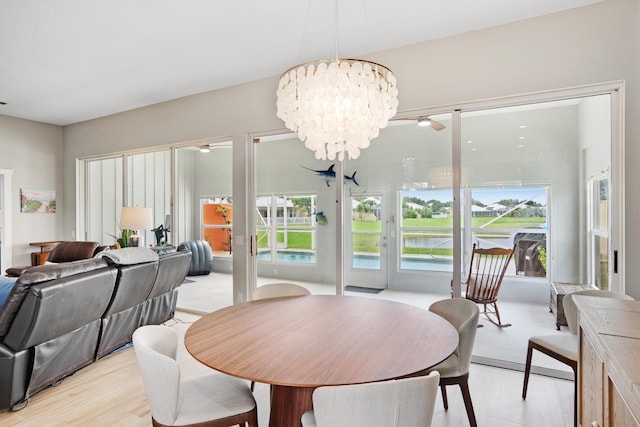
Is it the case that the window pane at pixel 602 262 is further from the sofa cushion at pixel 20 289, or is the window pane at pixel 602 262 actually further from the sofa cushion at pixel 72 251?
the sofa cushion at pixel 72 251

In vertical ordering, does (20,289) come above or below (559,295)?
above

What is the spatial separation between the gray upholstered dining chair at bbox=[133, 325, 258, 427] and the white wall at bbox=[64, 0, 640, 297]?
253cm

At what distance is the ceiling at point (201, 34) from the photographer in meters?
2.60

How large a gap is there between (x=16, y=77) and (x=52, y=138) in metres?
2.42

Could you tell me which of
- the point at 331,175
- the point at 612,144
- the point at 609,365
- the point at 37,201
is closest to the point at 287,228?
the point at 331,175

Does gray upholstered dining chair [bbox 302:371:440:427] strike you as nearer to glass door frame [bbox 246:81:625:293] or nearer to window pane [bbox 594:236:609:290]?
glass door frame [bbox 246:81:625:293]

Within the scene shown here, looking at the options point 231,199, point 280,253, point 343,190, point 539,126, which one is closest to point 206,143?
point 231,199

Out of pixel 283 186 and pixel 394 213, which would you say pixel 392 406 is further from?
pixel 283 186

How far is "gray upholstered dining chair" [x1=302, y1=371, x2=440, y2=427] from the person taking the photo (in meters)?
1.08

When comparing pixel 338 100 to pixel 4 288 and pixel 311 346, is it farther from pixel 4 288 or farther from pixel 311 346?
pixel 4 288

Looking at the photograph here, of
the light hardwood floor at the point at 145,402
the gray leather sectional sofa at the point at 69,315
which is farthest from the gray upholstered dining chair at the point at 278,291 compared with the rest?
the gray leather sectional sofa at the point at 69,315

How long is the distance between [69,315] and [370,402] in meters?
A: 2.40

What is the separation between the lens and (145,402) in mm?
2430

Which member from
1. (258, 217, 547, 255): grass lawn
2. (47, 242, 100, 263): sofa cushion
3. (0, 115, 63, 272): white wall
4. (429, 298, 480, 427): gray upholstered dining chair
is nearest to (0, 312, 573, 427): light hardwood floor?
(429, 298, 480, 427): gray upholstered dining chair
